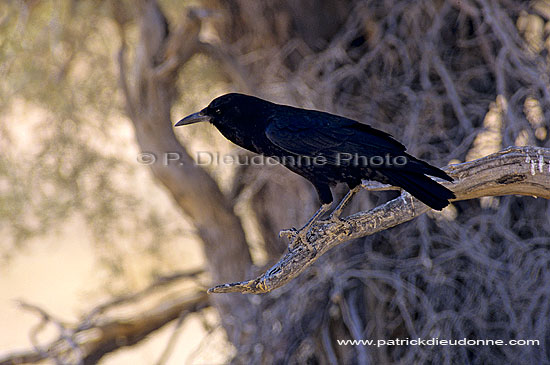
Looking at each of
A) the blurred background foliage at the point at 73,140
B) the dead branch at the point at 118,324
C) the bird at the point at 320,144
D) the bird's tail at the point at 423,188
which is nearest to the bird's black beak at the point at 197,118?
the bird at the point at 320,144

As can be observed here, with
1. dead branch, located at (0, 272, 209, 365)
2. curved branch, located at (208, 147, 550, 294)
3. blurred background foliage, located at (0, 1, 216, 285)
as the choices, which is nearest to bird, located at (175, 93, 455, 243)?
curved branch, located at (208, 147, 550, 294)

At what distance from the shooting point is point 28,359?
239 inches

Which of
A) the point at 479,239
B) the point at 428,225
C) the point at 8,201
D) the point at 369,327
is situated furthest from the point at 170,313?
the point at 479,239

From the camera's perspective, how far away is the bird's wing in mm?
3213

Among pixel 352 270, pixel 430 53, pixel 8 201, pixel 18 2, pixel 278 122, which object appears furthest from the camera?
pixel 8 201

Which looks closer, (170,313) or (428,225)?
(428,225)

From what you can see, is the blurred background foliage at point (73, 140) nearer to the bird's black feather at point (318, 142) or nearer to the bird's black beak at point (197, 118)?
the bird's black beak at point (197, 118)

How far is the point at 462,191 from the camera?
303 cm

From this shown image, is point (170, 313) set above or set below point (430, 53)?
below

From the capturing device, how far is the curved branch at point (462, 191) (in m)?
2.84

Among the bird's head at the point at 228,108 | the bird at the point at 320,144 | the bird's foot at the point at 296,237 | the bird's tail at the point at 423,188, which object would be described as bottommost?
the bird's tail at the point at 423,188

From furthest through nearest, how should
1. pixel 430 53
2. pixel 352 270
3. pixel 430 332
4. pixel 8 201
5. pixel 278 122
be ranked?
1. pixel 8 201
2. pixel 430 53
3. pixel 352 270
4. pixel 430 332
5. pixel 278 122

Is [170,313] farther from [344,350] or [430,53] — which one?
[430,53]

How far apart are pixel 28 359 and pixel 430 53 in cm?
489
